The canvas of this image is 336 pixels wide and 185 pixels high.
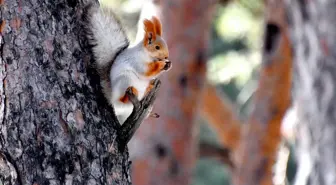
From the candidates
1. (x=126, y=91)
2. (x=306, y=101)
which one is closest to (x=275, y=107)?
(x=306, y=101)

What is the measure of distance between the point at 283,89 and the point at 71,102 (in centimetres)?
365

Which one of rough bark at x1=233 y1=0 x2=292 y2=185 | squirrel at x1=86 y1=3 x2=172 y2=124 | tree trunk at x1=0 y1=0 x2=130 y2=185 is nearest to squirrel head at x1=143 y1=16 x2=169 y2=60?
squirrel at x1=86 y1=3 x2=172 y2=124

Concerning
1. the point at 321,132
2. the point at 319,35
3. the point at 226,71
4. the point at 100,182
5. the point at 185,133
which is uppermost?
the point at 226,71

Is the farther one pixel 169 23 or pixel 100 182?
pixel 169 23

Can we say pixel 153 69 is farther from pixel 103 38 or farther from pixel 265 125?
pixel 265 125

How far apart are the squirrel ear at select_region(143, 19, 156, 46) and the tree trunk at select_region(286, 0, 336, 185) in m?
1.13

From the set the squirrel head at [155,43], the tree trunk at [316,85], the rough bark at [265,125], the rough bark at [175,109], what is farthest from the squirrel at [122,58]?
the rough bark at [265,125]

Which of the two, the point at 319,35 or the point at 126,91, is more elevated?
the point at 319,35

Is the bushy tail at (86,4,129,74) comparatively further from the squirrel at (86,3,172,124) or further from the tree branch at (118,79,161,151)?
the tree branch at (118,79,161,151)

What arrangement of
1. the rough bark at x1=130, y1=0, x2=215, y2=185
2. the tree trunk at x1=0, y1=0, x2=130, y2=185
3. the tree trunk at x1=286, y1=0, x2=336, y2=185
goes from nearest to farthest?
the tree trunk at x1=0, y1=0, x2=130, y2=185, the tree trunk at x1=286, y1=0, x2=336, y2=185, the rough bark at x1=130, y1=0, x2=215, y2=185

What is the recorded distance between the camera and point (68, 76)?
68.8 inches

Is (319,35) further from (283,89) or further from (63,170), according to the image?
(283,89)

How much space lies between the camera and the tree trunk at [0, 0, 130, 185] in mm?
1677

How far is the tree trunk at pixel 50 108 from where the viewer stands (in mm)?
1677
